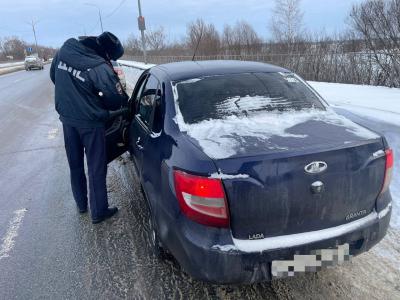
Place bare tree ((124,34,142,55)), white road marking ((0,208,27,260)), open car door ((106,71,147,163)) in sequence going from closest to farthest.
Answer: white road marking ((0,208,27,260)), open car door ((106,71,147,163)), bare tree ((124,34,142,55))

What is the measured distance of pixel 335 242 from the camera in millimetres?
2484

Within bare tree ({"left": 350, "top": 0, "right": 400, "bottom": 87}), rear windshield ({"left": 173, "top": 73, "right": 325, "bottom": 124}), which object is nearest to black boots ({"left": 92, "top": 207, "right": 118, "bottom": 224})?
rear windshield ({"left": 173, "top": 73, "right": 325, "bottom": 124})

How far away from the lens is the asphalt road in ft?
9.50

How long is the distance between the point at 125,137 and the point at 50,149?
3517 millimetres

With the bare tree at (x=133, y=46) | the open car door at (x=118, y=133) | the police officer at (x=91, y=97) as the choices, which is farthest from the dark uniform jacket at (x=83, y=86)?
the bare tree at (x=133, y=46)

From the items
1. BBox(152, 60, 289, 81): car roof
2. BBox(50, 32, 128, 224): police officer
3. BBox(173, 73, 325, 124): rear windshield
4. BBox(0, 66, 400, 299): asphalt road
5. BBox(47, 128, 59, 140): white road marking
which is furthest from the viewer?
BBox(47, 128, 59, 140): white road marking

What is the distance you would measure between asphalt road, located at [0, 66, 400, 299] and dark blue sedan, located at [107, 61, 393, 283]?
1.44 feet

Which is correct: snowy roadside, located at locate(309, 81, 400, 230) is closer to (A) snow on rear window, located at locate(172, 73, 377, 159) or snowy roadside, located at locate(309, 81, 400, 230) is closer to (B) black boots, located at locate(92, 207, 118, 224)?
(A) snow on rear window, located at locate(172, 73, 377, 159)

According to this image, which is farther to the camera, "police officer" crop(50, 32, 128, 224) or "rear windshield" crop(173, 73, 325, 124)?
"police officer" crop(50, 32, 128, 224)

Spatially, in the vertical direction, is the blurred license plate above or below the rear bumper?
below

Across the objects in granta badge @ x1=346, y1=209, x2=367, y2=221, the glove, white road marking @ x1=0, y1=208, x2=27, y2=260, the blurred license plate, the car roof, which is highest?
the car roof

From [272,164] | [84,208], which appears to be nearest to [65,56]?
[84,208]

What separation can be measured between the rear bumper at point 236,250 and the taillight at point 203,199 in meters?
0.06

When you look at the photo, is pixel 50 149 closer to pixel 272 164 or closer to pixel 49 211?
pixel 49 211
